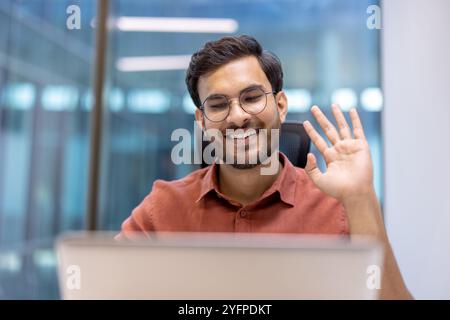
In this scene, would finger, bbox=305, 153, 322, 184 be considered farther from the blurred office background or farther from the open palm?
the blurred office background

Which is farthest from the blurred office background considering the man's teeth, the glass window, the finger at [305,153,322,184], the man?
the finger at [305,153,322,184]

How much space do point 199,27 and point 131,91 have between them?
581mm

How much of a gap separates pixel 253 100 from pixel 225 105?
3.5 inches

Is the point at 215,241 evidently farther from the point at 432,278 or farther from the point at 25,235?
the point at 25,235

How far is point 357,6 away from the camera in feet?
5.82

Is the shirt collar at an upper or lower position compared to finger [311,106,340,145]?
lower

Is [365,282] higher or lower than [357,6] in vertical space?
lower

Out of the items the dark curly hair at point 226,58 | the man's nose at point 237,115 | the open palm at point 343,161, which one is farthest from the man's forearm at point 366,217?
the dark curly hair at point 226,58

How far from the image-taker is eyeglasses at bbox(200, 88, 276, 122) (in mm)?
1152

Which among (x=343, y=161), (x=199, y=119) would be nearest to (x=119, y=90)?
(x=199, y=119)

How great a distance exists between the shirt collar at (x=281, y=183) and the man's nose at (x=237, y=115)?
0.20 meters

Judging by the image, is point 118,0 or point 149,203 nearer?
point 149,203

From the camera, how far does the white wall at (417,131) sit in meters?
1.46

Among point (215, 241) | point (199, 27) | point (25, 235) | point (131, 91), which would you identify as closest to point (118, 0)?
point (199, 27)
